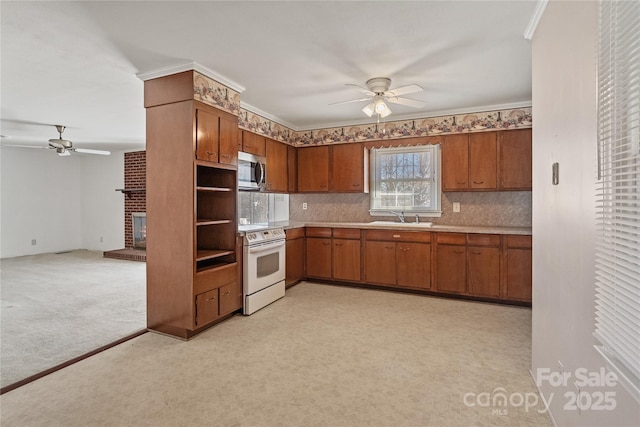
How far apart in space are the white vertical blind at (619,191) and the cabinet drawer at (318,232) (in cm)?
368

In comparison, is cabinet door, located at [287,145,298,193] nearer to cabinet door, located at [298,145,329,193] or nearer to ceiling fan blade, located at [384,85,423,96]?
cabinet door, located at [298,145,329,193]

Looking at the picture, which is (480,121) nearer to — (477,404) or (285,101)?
(285,101)

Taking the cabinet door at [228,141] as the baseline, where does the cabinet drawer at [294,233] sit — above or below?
below

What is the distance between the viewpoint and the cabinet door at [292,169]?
5.18m

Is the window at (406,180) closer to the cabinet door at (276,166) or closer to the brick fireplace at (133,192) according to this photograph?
the cabinet door at (276,166)

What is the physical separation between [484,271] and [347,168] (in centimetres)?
236

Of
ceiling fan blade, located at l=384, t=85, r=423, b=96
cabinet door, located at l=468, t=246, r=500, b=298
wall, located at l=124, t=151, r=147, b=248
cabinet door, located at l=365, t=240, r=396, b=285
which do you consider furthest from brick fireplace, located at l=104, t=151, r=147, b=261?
cabinet door, located at l=468, t=246, r=500, b=298

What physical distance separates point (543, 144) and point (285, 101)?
2.88m

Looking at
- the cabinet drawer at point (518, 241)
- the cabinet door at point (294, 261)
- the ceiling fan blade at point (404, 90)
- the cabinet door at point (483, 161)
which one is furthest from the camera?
the cabinet door at point (294, 261)

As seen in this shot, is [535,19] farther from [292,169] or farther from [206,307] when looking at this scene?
[292,169]

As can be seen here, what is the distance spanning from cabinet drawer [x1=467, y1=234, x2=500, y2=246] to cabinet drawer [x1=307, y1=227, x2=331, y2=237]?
74.7 inches

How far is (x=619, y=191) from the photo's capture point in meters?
1.10

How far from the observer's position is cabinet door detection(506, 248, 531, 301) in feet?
12.3

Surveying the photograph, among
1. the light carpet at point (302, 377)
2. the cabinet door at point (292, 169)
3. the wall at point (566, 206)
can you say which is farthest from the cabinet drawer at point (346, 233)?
the wall at point (566, 206)
